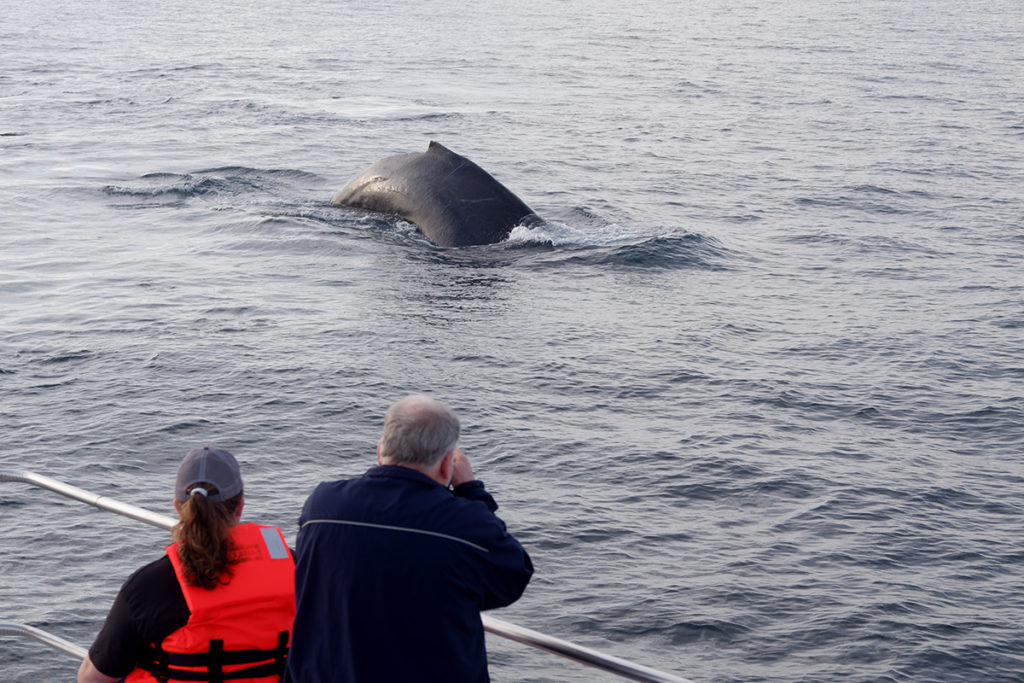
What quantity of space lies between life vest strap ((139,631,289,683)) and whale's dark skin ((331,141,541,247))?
523 inches

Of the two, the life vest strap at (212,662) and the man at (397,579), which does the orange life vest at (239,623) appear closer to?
the life vest strap at (212,662)

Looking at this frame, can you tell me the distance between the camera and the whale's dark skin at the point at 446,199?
17.0m

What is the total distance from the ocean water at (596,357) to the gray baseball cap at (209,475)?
14.0ft

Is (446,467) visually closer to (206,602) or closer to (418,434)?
(418,434)

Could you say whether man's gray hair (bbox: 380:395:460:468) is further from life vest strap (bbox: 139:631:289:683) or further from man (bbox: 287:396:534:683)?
life vest strap (bbox: 139:631:289:683)

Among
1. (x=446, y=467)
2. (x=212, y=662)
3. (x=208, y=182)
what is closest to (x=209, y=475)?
(x=212, y=662)

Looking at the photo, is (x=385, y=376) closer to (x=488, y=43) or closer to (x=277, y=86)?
(x=277, y=86)

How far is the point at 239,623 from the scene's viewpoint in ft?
12.1

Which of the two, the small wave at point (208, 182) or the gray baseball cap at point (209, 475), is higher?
the gray baseball cap at point (209, 475)

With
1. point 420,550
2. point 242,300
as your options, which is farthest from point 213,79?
point 420,550

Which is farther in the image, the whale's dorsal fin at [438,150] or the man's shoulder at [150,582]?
the whale's dorsal fin at [438,150]

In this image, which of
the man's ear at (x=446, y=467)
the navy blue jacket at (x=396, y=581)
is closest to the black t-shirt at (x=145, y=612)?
the navy blue jacket at (x=396, y=581)

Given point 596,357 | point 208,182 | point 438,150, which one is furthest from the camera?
point 208,182

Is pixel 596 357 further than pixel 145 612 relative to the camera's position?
Yes
